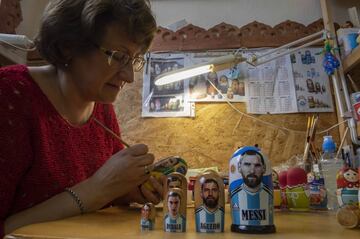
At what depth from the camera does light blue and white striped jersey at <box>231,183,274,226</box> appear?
510mm

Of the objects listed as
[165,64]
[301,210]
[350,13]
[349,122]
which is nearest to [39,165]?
[301,210]

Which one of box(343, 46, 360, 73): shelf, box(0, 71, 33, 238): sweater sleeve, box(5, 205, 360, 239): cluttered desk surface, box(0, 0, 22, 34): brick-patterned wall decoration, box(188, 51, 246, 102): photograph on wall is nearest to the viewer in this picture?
box(5, 205, 360, 239): cluttered desk surface

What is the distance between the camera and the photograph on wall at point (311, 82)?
1.59m

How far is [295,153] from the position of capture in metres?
1.57

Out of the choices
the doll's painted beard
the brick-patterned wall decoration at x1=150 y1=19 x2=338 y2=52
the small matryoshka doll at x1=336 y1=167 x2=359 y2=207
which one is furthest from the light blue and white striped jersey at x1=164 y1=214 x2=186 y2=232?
the brick-patterned wall decoration at x1=150 y1=19 x2=338 y2=52

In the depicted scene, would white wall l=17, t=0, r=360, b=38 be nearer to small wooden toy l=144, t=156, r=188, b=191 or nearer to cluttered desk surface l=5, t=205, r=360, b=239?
small wooden toy l=144, t=156, r=188, b=191

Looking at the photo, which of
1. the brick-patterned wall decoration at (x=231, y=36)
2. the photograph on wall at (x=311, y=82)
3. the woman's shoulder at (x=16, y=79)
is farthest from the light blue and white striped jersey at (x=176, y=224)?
the brick-patterned wall decoration at (x=231, y=36)

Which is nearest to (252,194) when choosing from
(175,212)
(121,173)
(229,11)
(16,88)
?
(175,212)

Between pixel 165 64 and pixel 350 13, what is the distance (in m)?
0.87

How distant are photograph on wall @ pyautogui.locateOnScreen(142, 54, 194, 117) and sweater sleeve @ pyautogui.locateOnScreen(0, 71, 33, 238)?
2.93ft

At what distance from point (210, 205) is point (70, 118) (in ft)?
1.80

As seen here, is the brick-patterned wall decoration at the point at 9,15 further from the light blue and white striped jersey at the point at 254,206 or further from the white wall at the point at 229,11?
the light blue and white striped jersey at the point at 254,206

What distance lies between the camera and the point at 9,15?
62.1 inches

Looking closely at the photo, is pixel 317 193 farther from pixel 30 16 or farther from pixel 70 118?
pixel 30 16
